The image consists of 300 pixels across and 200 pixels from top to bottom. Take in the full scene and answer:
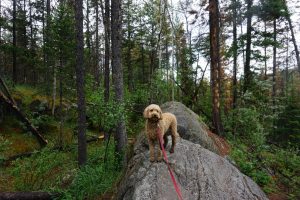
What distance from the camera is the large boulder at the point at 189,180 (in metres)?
4.28

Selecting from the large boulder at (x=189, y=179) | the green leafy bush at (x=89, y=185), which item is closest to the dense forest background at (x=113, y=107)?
the green leafy bush at (x=89, y=185)

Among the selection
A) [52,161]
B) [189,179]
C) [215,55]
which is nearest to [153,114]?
[189,179]

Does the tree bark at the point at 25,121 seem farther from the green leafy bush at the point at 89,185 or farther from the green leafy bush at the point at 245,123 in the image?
the green leafy bush at the point at 245,123

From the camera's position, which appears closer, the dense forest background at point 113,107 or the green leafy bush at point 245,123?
the dense forest background at point 113,107

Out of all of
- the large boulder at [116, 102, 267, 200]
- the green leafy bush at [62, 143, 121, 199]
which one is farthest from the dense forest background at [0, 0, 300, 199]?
the large boulder at [116, 102, 267, 200]

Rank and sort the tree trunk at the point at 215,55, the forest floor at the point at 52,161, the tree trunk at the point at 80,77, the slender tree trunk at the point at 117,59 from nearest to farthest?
the forest floor at the point at 52,161 → the tree trunk at the point at 80,77 → the slender tree trunk at the point at 117,59 → the tree trunk at the point at 215,55

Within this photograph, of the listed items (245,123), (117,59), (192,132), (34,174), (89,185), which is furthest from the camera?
(245,123)

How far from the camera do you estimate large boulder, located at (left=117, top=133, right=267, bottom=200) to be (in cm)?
428

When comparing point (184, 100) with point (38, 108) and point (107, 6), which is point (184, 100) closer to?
point (107, 6)

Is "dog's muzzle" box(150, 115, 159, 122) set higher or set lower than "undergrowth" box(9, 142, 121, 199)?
higher

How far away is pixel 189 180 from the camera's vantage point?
4.61m

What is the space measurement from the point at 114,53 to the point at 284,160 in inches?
271

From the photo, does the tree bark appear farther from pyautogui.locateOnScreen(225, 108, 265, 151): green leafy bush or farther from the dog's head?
Answer: the dog's head

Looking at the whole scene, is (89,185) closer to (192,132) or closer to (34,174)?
(34,174)
